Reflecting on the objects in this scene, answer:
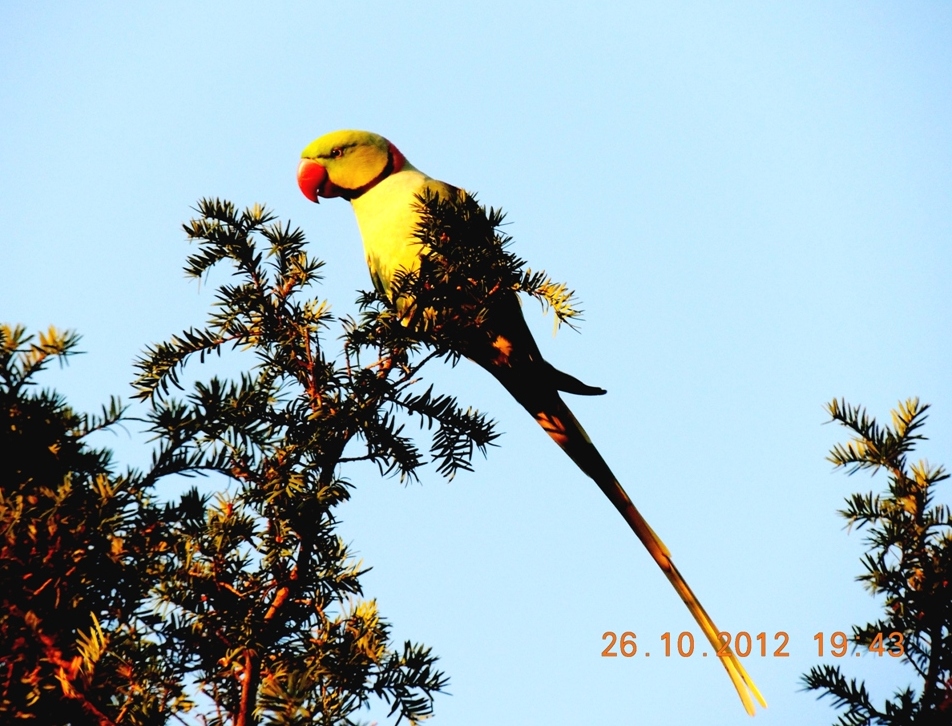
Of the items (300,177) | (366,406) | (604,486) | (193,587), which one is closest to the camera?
(193,587)

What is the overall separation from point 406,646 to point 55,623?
0.50 meters

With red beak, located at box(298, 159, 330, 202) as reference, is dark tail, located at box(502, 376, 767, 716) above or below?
below

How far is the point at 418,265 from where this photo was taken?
2.50 meters

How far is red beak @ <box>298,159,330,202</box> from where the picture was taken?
10.8 feet

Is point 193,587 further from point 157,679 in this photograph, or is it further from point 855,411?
point 855,411

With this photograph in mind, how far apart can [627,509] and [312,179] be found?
1.71 meters

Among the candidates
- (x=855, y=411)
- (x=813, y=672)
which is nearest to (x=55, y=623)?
(x=813, y=672)

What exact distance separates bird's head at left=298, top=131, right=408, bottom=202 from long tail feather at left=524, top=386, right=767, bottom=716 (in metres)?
1.01

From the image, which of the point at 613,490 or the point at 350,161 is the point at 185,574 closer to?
the point at 613,490

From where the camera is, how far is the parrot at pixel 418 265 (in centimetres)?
260

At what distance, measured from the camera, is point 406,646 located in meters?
1.32

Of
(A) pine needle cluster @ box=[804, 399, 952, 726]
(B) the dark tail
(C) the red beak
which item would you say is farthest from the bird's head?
(A) pine needle cluster @ box=[804, 399, 952, 726]

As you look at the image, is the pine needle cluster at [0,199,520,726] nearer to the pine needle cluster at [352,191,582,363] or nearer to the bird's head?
the pine needle cluster at [352,191,582,363]

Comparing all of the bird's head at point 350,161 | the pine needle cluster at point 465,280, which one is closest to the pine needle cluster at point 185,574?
the pine needle cluster at point 465,280
